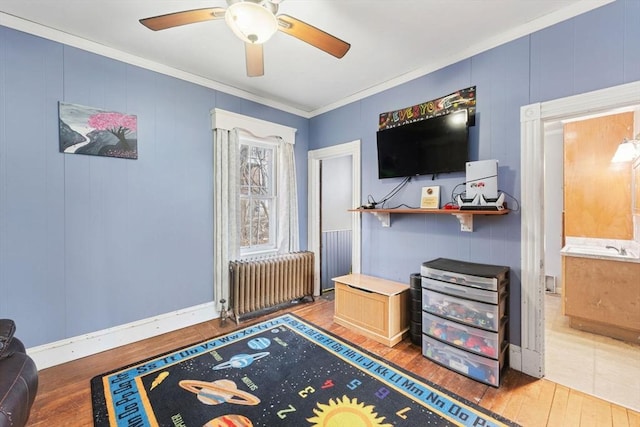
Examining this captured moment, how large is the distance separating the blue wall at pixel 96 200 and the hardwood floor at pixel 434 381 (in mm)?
340

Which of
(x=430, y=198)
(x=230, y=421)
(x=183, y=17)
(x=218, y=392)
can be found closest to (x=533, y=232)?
(x=430, y=198)

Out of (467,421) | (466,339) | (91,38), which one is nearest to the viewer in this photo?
(467,421)

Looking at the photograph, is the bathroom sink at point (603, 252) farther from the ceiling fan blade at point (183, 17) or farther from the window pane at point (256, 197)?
the ceiling fan blade at point (183, 17)

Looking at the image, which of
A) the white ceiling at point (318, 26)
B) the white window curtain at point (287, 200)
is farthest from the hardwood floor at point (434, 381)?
the white ceiling at point (318, 26)

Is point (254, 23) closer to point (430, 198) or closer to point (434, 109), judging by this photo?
point (434, 109)

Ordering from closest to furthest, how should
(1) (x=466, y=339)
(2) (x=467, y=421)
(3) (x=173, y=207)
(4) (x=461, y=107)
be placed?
(2) (x=467, y=421), (1) (x=466, y=339), (4) (x=461, y=107), (3) (x=173, y=207)

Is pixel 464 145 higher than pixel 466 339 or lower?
higher

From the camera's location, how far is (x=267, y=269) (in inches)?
128

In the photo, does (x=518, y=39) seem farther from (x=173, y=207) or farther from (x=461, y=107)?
(x=173, y=207)

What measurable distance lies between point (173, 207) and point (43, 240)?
1.00m

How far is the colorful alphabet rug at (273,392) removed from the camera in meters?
1.64

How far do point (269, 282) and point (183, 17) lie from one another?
262 cm

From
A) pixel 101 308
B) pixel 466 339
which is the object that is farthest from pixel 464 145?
pixel 101 308

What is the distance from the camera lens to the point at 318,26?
7.02 ft
